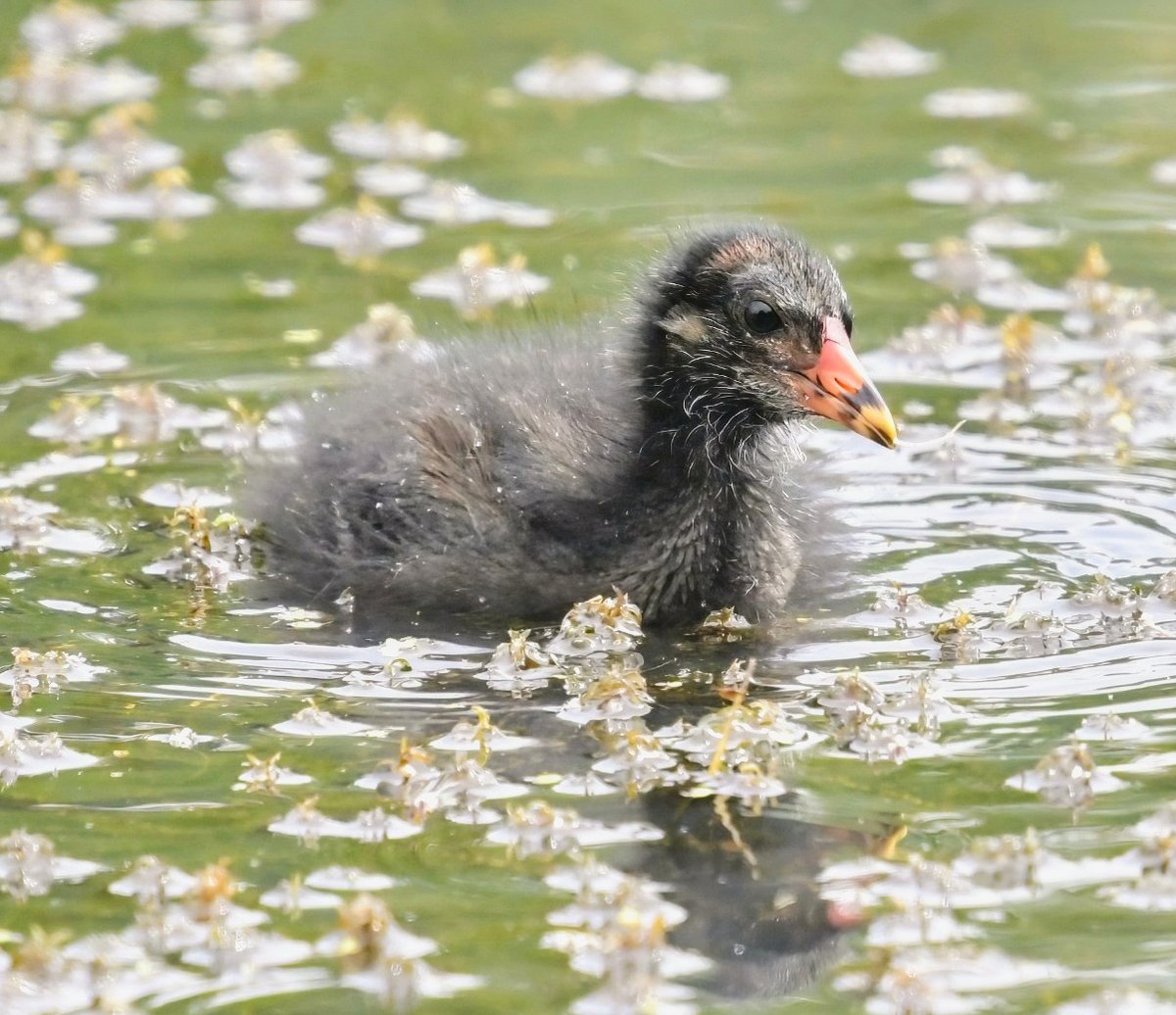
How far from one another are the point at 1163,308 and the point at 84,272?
4.28m

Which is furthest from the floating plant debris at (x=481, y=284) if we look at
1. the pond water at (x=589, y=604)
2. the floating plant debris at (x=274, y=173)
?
the floating plant debris at (x=274, y=173)

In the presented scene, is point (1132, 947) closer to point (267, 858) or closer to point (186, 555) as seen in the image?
point (267, 858)

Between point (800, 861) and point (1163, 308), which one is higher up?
point (1163, 308)

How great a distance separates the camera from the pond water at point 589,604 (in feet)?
14.7

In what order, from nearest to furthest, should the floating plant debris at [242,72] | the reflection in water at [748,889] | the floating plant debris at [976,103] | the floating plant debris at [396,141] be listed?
the reflection in water at [748,889], the floating plant debris at [396,141], the floating plant debris at [976,103], the floating plant debris at [242,72]

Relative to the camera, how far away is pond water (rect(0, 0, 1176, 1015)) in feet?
14.7

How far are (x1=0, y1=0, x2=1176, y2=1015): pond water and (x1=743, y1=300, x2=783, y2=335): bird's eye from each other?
31.1 inches

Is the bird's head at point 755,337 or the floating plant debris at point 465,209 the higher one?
the floating plant debris at point 465,209

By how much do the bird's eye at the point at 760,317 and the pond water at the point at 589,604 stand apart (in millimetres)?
791

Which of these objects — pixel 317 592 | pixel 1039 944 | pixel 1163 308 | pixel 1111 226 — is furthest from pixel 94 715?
pixel 1111 226

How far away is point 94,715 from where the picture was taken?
559 cm

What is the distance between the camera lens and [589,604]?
602 cm

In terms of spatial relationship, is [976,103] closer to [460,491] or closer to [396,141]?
[396,141]

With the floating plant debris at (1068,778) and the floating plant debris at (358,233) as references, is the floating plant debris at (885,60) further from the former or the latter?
the floating plant debris at (1068,778)
